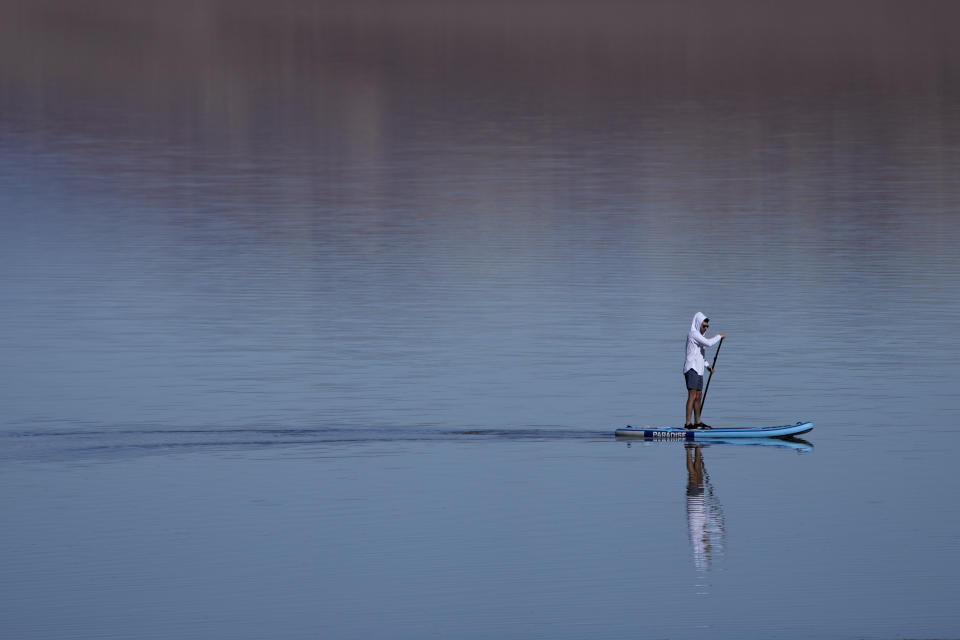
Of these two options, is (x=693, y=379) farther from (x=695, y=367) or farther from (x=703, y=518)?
(x=703, y=518)


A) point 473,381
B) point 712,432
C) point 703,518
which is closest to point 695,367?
point 712,432

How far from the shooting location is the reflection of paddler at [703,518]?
26.8 metres

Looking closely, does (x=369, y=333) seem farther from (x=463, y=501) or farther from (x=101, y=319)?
(x=463, y=501)

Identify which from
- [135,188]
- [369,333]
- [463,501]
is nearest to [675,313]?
[369,333]

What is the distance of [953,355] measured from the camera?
44.0 meters

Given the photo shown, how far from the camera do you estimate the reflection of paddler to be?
87.8 feet

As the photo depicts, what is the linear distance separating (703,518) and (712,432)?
5520mm

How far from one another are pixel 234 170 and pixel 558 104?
1464 inches

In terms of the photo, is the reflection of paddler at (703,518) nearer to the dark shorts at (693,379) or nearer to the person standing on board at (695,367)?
the person standing on board at (695,367)

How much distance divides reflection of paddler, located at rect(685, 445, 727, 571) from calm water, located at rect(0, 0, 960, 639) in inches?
3.2

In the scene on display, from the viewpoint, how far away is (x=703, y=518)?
94.3 ft

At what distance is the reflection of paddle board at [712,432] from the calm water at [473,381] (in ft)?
0.79

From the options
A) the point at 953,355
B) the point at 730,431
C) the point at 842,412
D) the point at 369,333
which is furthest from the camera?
the point at 369,333

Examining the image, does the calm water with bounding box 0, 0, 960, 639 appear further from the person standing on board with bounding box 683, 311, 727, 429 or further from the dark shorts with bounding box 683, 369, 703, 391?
the dark shorts with bounding box 683, 369, 703, 391
